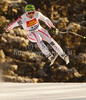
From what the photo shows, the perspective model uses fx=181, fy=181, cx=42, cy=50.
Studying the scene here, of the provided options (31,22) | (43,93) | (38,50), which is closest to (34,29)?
(31,22)

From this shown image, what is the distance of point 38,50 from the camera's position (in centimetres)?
795

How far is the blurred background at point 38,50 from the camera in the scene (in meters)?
7.51

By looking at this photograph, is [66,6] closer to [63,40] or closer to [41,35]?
[63,40]

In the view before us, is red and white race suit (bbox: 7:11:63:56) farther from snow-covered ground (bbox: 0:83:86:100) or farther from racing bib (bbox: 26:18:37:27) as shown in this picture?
snow-covered ground (bbox: 0:83:86:100)

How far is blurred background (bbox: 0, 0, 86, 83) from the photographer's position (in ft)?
24.6

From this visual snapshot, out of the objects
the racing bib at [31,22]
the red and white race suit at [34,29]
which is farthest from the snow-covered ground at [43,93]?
the racing bib at [31,22]

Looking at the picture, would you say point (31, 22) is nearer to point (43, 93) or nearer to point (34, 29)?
point (34, 29)

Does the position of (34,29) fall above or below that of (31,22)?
below

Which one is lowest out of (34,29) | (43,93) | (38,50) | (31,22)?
(38,50)

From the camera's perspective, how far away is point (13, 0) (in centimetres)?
748

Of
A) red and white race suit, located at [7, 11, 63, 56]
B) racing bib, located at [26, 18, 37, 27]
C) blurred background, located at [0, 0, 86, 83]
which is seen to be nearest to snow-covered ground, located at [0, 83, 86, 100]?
red and white race suit, located at [7, 11, 63, 56]

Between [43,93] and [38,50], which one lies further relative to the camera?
[38,50]

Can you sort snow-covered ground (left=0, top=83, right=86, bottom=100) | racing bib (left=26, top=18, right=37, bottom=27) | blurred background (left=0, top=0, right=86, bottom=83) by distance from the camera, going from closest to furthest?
snow-covered ground (left=0, top=83, right=86, bottom=100)
racing bib (left=26, top=18, right=37, bottom=27)
blurred background (left=0, top=0, right=86, bottom=83)

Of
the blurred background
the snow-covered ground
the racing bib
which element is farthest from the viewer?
the blurred background
